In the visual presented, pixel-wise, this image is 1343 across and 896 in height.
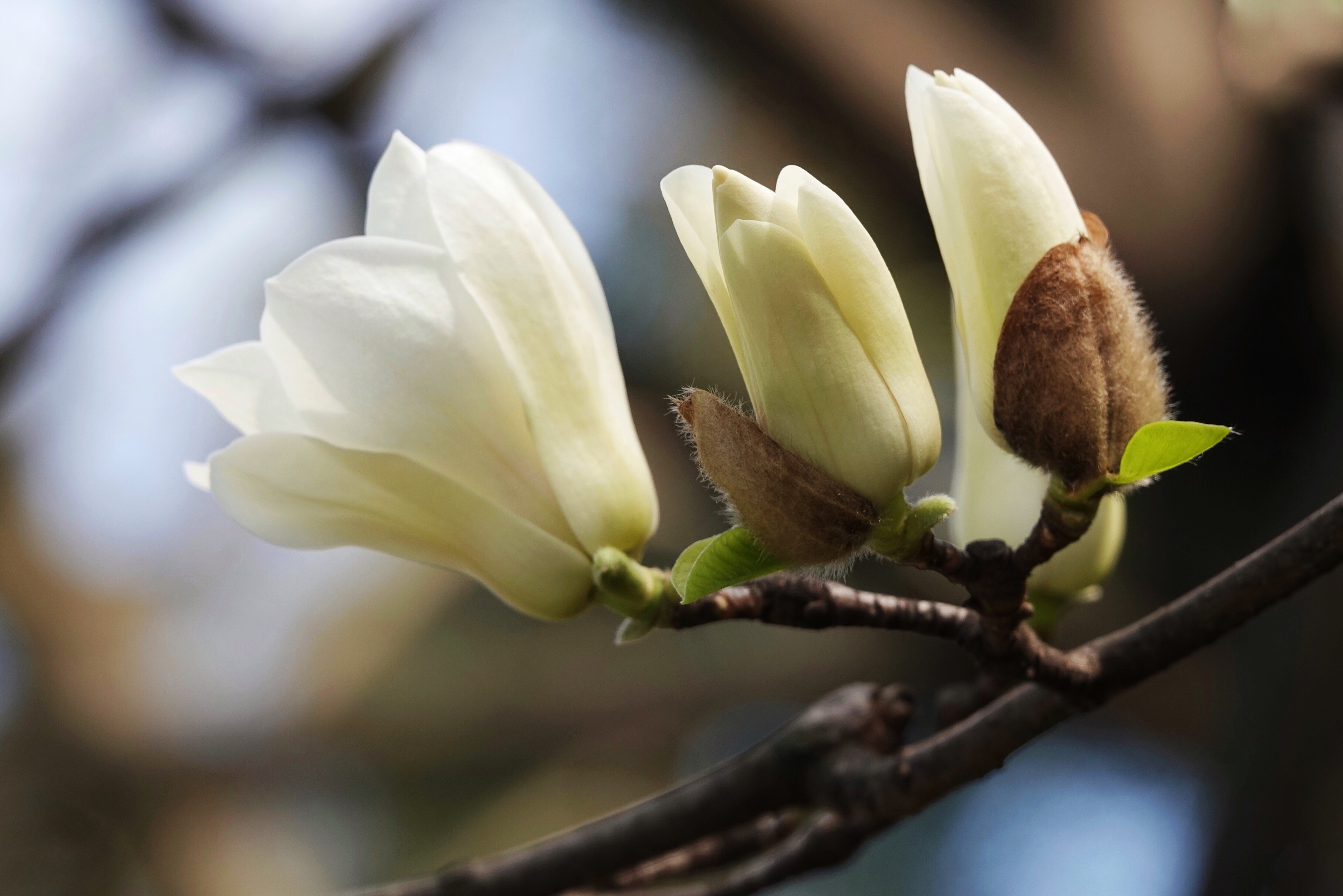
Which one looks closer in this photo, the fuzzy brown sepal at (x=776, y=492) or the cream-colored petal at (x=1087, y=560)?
the fuzzy brown sepal at (x=776, y=492)

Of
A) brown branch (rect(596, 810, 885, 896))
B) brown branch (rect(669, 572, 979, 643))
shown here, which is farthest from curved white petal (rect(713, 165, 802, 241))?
brown branch (rect(596, 810, 885, 896))

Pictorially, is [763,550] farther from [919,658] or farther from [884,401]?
[919,658]

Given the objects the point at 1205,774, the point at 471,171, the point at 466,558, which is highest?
the point at 471,171

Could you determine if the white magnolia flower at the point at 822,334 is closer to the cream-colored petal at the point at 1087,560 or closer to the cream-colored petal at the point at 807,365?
the cream-colored petal at the point at 807,365

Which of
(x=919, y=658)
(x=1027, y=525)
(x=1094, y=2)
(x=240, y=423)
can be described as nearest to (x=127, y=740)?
(x=919, y=658)

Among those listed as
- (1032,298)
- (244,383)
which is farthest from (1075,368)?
(244,383)

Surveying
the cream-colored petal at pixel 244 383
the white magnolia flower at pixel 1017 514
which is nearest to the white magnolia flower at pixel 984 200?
the white magnolia flower at pixel 1017 514
